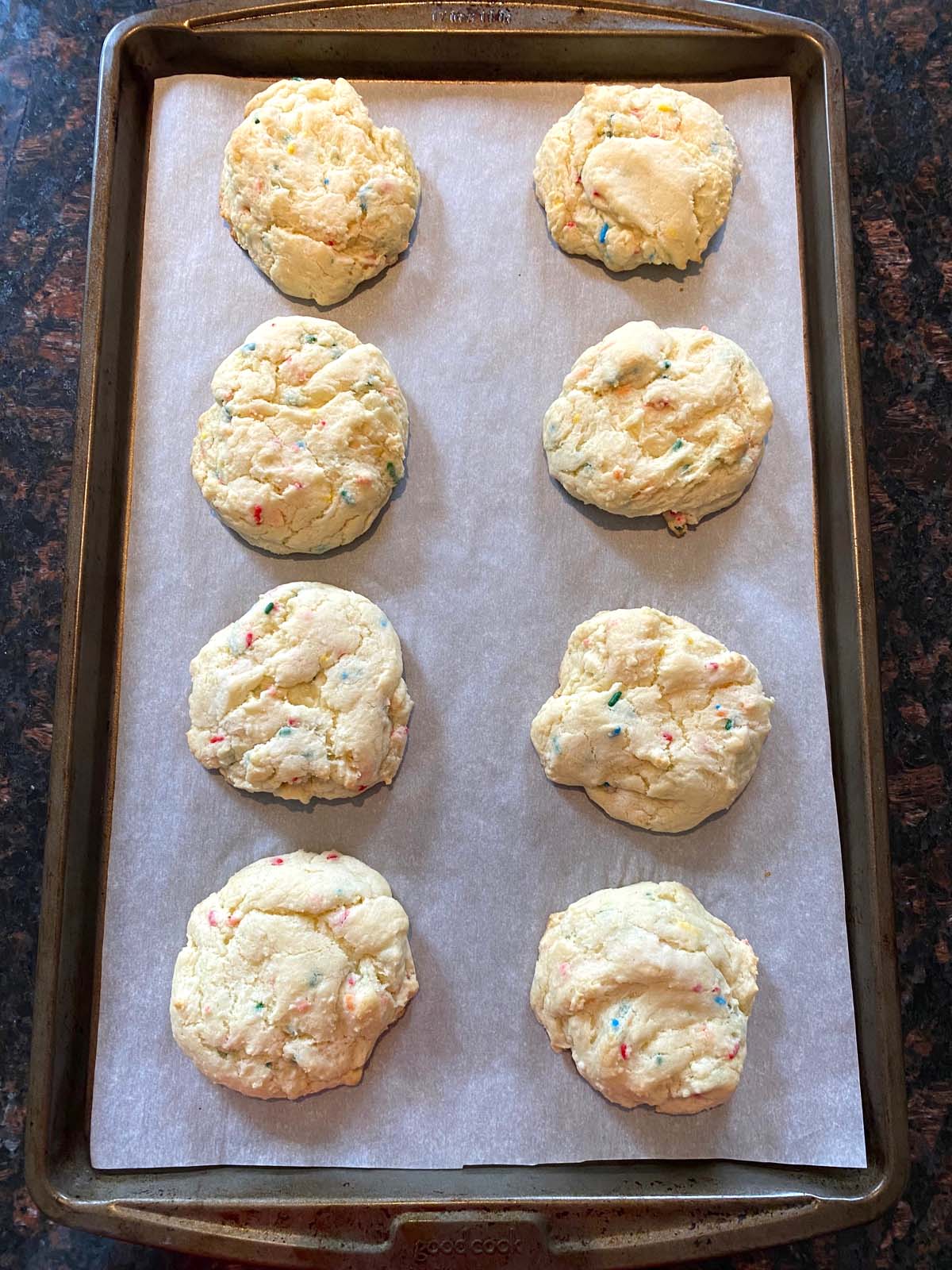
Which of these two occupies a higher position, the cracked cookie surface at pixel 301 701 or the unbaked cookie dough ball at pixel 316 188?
the unbaked cookie dough ball at pixel 316 188

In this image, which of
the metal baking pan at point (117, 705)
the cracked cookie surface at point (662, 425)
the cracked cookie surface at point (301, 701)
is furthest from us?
the cracked cookie surface at point (662, 425)

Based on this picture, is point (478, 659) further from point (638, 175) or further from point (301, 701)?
point (638, 175)

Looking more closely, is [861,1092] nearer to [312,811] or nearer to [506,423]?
[312,811]

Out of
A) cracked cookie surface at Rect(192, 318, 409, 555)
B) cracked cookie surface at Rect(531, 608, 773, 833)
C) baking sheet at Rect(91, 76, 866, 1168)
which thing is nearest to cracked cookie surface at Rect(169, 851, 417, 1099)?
baking sheet at Rect(91, 76, 866, 1168)

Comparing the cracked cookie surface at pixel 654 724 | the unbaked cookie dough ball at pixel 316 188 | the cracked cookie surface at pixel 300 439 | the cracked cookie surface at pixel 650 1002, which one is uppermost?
the unbaked cookie dough ball at pixel 316 188

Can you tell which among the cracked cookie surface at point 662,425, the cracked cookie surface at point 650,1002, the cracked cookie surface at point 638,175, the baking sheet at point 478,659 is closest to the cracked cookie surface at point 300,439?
the baking sheet at point 478,659

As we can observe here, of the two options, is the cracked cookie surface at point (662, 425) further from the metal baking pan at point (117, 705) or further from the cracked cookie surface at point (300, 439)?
the cracked cookie surface at point (300, 439)
